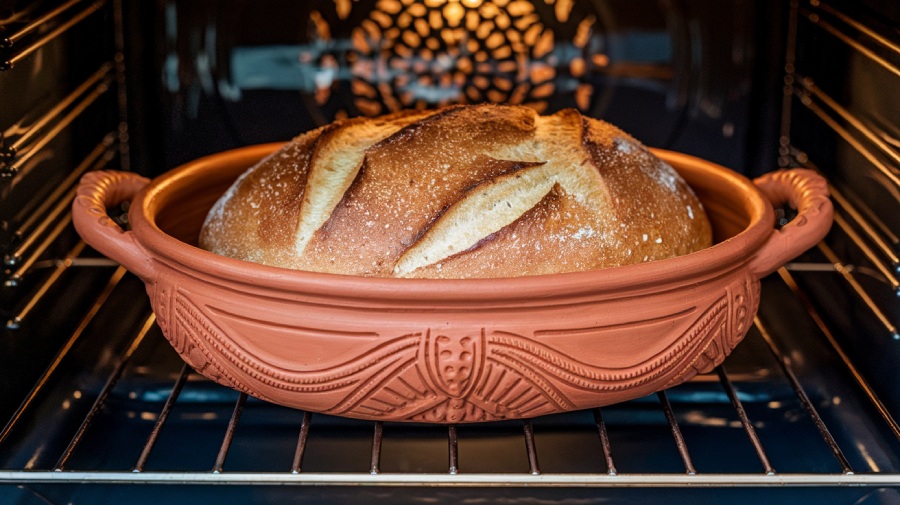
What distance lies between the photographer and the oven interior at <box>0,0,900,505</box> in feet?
3.30

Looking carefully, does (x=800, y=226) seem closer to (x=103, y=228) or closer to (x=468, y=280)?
(x=468, y=280)

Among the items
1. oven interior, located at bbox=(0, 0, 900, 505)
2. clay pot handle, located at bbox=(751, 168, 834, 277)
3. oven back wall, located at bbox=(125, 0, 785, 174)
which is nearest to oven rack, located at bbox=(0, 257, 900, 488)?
oven interior, located at bbox=(0, 0, 900, 505)

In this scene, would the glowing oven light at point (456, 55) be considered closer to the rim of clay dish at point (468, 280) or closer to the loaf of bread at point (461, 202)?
the loaf of bread at point (461, 202)

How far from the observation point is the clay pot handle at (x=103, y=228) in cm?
104

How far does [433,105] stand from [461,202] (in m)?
0.44

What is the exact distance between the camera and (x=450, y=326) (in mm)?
909

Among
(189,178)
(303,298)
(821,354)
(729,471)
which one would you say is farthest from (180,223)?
(821,354)

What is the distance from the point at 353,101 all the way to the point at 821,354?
2.29 ft

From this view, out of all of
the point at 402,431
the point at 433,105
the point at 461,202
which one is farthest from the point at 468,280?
the point at 433,105

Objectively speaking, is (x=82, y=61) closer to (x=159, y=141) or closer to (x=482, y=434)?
(x=159, y=141)

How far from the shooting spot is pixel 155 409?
1159 millimetres

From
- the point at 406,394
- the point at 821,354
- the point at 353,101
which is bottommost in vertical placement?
the point at 821,354

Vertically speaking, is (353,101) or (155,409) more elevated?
(353,101)

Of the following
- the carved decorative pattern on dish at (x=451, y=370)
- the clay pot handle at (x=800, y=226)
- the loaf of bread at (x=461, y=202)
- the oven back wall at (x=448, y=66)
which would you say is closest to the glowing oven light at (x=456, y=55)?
the oven back wall at (x=448, y=66)
